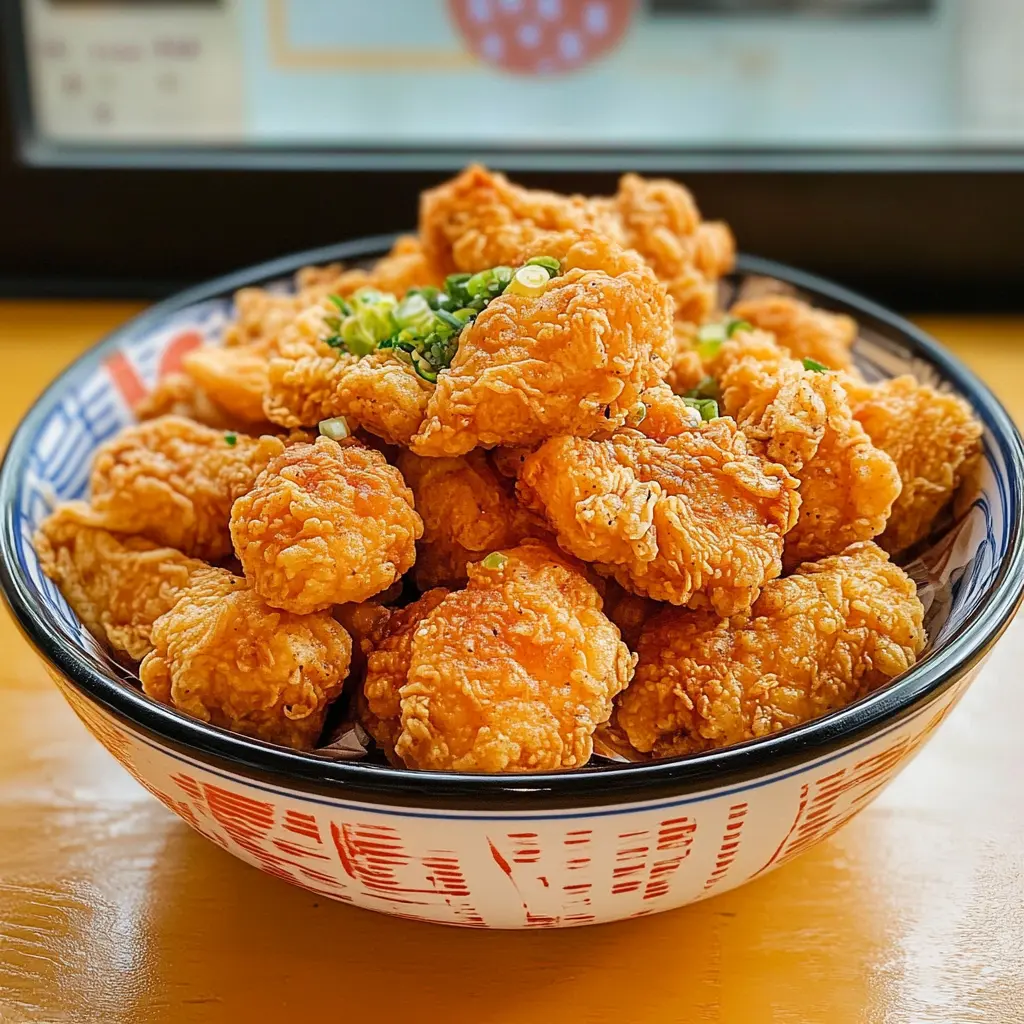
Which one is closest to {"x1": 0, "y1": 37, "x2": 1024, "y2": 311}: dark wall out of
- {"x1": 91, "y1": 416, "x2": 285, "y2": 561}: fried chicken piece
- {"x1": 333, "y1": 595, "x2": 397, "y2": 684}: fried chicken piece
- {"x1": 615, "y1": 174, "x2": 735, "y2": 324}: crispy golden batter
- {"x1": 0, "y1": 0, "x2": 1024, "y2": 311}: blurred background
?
{"x1": 0, "y1": 0, "x2": 1024, "y2": 311}: blurred background

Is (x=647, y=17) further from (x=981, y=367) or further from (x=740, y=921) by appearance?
(x=740, y=921)

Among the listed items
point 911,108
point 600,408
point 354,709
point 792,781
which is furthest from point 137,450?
Answer: point 911,108

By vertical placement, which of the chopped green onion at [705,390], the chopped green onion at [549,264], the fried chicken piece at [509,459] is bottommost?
the fried chicken piece at [509,459]

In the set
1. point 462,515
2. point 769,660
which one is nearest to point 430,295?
point 462,515

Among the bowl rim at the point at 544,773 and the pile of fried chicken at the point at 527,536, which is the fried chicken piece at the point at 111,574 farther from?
the bowl rim at the point at 544,773

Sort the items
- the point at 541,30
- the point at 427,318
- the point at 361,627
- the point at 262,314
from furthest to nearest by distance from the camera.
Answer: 1. the point at 541,30
2. the point at 262,314
3. the point at 427,318
4. the point at 361,627

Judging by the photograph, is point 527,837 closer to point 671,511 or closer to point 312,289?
point 671,511

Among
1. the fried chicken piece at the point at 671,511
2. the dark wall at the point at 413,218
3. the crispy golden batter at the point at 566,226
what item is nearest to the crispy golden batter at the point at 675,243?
the crispy golden batter at the point at 566,226
